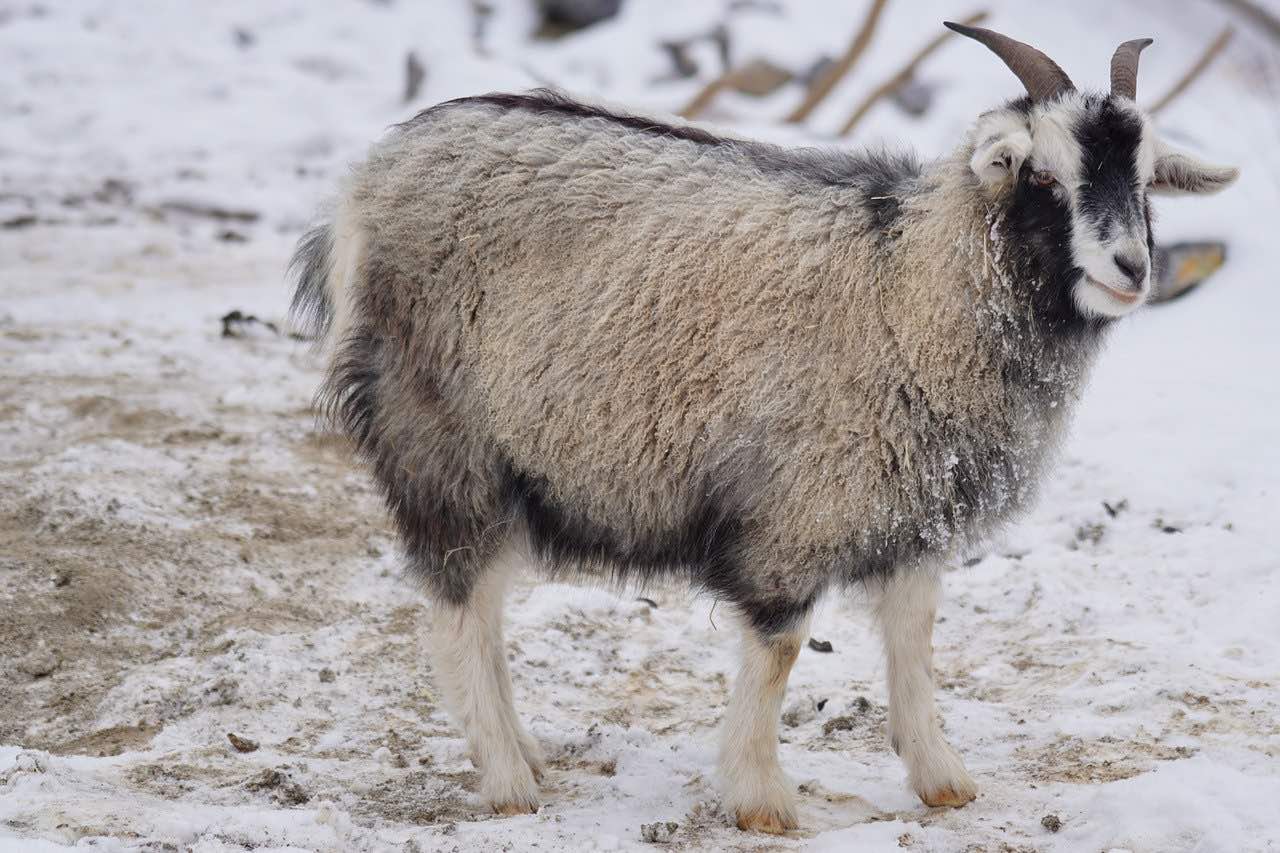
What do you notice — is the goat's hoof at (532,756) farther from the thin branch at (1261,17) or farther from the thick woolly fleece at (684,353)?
the thin branch at (1261,17)

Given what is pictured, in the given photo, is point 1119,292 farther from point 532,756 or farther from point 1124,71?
point 532,756

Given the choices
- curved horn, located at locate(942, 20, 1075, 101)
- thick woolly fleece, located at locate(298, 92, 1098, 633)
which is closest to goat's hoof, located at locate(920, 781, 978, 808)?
thick woolly fleece, located at locate(298, 92, 1098, 633)

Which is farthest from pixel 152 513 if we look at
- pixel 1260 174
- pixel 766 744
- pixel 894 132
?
pixel 894 132

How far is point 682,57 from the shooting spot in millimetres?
17266

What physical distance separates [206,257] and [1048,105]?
7.32 meters

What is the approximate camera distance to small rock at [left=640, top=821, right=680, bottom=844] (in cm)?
392

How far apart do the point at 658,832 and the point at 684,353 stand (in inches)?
55.4

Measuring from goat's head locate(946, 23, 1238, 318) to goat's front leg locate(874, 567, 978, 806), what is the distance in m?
1.03

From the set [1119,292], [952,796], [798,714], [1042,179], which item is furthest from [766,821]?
[1042,179]

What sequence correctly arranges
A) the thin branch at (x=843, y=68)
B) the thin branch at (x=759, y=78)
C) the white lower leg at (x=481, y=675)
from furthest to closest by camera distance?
the thin branch at (x=759, y=78)
the thin branch at (x=843, y=68)
the white lower leg at (x=481, y=675)

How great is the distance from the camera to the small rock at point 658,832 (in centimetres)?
392

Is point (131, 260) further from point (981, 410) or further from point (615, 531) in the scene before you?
point (981, 410)

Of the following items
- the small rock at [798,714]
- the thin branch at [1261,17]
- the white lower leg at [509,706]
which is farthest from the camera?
the small rock at [798,714]

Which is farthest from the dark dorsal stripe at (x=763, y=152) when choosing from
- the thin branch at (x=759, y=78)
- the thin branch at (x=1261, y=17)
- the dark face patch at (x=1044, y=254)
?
the thin branch at (x=759, y=78)
